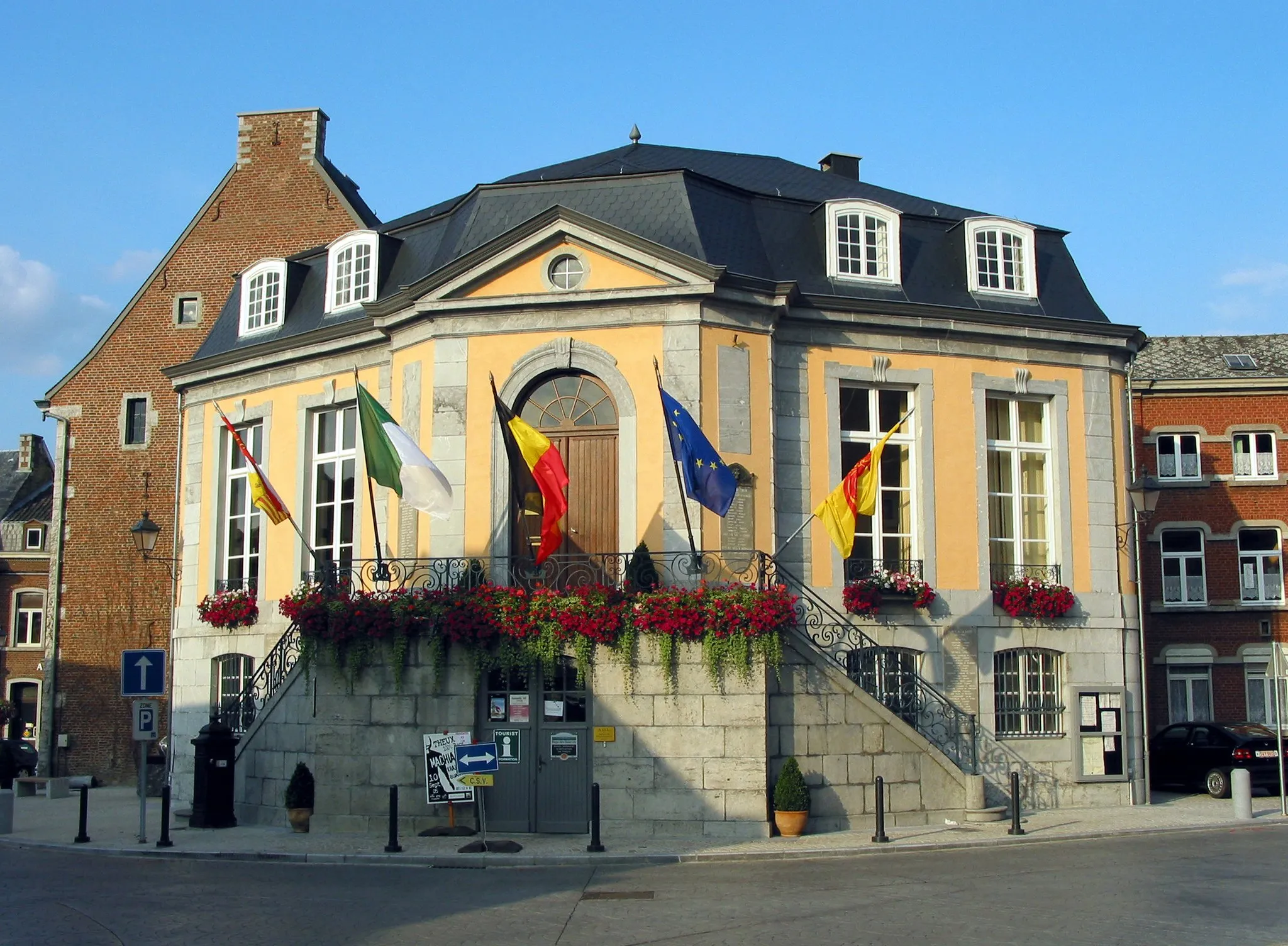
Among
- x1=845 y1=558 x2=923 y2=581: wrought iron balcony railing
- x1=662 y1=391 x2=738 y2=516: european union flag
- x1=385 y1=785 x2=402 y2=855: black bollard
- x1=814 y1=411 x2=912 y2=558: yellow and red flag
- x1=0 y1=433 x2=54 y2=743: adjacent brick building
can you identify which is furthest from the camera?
x1=0 y1=433 x2=54 y2=743: adjacent brick building

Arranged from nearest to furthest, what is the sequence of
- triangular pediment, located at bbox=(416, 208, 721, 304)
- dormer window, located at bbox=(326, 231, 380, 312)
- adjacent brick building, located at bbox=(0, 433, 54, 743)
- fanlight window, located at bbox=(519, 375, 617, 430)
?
triangular pediment, located at bbox=(416, 208, 721, 304), fanlight window, located at bbox=(519, 375, 617, 430), dormer window, located at bbox=(326, 231, 380, 312), adjacent brick building, located at bbox=(0, 433, 54, 743)

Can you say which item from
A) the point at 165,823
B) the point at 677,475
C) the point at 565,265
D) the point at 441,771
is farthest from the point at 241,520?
the point at 677,475

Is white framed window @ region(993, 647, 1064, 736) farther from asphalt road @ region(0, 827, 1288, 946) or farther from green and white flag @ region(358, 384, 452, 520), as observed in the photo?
green and white flag @ region(358, 384, 452, 520)

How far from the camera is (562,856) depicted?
1492cm

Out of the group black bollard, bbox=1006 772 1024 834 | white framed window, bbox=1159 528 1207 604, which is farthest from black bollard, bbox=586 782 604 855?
white framed window, bbox=1159 528 1207 604

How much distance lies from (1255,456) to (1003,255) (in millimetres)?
13391

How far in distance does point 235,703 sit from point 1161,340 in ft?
79.1

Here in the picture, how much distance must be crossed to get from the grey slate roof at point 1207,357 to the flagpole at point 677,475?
57.6 ft

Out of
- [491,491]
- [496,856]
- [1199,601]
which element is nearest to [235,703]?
[491,491]

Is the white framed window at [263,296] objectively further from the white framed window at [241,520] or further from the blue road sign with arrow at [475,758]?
the blue road sign with arrow at [475,758]

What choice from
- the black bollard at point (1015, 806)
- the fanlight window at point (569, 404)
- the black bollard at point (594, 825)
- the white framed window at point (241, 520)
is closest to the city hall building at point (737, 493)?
the fanlight window at point (569, 404)

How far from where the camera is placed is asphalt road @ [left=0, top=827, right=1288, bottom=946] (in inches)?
403

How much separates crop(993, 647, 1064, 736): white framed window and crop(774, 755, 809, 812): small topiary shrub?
4.50 meters

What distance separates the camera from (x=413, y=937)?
10242 millimetres
